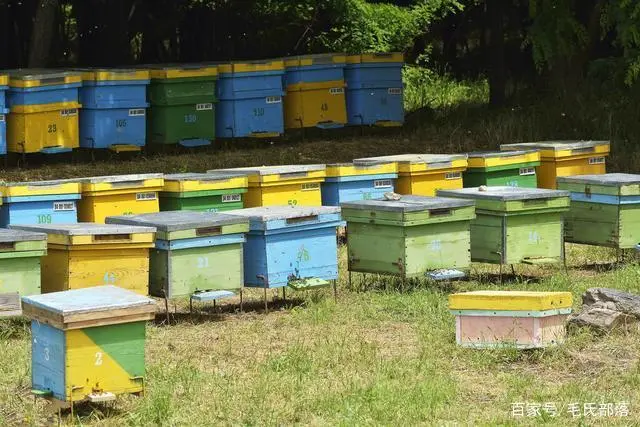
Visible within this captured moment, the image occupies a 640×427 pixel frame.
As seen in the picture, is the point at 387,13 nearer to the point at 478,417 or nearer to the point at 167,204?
the point at 167,204

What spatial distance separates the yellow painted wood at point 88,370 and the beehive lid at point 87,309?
0.09 meters

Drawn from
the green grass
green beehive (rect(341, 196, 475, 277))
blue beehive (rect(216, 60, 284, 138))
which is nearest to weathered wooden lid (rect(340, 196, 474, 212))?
green beehive (rect(341, 196, 475, 277))

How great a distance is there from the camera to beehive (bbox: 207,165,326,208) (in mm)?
12859

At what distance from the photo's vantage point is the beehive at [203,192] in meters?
12.2

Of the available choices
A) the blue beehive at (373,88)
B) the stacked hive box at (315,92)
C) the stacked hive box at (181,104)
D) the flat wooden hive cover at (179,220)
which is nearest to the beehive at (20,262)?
the flat wooden hive cover at (179,220)

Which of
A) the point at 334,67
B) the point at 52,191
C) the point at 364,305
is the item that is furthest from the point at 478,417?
the point at 334,67

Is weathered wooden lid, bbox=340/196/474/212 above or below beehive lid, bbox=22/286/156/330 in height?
above

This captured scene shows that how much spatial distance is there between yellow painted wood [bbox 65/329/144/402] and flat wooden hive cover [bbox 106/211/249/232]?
256 centimetres

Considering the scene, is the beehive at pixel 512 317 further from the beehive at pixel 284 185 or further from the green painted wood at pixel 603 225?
the beehive at pixel 284 185

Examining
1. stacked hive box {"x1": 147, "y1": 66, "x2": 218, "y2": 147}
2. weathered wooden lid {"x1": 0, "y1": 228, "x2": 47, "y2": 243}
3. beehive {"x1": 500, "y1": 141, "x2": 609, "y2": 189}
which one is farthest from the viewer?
stacked hive box {"x1": 147, "y1": 66, "x2": 218, "y2": 147}

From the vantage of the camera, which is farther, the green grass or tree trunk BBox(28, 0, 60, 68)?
tree trunk BBox(28, 0, 60, 68)

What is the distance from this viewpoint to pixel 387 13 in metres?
21.2

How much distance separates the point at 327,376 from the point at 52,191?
4166 mm

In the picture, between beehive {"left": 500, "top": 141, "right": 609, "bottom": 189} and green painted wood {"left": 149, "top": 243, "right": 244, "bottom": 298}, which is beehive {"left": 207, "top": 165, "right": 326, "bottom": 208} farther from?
beehive {"left": 500, "top": 141, "right": 609, "bottom": 189}
